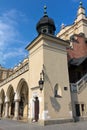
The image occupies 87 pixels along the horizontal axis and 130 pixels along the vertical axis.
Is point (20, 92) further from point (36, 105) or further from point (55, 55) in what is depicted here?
point (55, 55)

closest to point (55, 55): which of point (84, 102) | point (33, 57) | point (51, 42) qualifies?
point (51, 42)

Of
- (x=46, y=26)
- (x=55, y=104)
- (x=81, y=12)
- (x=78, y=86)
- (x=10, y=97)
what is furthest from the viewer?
(x=81, y=12)

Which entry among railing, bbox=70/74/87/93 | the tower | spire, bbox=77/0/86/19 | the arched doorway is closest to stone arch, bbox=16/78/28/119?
the arched doorway

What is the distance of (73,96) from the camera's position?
16156 mm

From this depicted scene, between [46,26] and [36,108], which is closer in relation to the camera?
[36,108]

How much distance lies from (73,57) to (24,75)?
7310mm

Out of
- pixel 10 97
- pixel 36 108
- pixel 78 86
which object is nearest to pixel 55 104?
pixel 36 108

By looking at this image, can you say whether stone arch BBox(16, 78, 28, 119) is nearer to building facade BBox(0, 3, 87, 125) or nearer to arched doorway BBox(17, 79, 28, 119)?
arched doorway BBox(17, 79, 28, 119)

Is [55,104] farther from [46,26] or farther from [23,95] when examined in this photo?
[46,26]

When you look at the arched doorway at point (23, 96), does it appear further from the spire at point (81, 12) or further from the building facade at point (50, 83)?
the spire at point (81, 12)

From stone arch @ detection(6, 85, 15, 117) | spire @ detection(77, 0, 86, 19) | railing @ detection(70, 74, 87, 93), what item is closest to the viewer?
railing @ detection(70, 74, 87, 93)

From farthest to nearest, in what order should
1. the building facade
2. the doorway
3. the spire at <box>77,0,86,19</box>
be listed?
the spire at <box>77,0,86,19</box>, the doorway, the building facade

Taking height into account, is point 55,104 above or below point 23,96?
below

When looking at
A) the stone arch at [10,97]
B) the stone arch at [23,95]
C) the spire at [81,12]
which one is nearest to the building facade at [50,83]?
the stone arch at [23,95]
